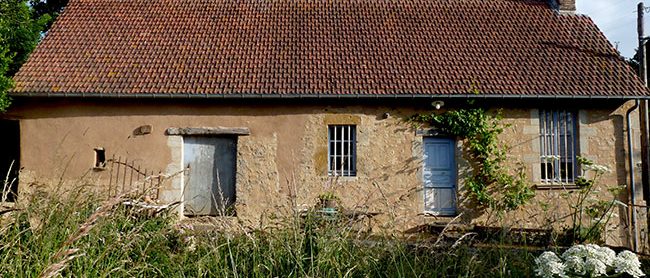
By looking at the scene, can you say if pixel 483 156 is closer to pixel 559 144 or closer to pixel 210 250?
pixel 559 144

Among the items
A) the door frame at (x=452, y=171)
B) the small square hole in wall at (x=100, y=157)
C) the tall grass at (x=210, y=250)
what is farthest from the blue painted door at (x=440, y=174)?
the small square hole in wall at (x=100, y=157)

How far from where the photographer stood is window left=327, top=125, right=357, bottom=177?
9.38m

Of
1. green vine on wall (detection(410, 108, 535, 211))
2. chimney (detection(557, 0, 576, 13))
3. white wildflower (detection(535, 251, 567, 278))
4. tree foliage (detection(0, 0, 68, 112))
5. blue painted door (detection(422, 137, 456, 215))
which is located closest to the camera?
white wildflower (detection(535, 251, 567, 278))

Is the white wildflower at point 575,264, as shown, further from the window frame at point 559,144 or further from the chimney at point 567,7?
the chimney at point 567,7

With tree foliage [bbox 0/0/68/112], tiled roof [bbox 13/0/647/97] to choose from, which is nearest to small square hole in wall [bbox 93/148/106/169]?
tiled roof [bbox 13/0/647/97]

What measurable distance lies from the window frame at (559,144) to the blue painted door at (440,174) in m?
1.68

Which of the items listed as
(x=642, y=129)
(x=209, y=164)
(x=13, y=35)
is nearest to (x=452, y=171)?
(x=642, y=129)

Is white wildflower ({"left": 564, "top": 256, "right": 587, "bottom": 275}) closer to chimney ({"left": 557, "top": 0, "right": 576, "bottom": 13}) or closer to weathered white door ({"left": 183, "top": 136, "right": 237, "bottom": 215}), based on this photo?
weathered white door ({"left": 183, "top": 136, "right": 237, "bottom": 215})

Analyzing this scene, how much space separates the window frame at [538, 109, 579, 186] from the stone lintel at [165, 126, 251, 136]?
18.1 feet

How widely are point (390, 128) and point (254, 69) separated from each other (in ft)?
9.29

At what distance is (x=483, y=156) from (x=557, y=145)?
60.7 inches

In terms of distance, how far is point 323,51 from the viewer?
408 inches

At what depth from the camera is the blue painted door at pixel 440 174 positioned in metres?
9.45

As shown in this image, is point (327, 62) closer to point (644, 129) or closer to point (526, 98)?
point (526, 98)
